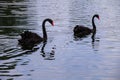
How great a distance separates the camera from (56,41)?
75.7 ft

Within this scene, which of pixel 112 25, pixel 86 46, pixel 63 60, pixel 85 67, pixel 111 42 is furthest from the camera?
pixel 112 25

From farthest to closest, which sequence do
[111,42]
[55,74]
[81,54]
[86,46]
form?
[111,42] < [86,46] < [81,54] < [55,74]

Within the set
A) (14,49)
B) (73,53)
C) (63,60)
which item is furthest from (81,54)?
(14,49)

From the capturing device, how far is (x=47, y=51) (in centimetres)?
2002

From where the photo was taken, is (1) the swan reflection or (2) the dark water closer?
(2) the dark water

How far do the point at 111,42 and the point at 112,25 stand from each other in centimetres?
860

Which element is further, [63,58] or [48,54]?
[48,54]

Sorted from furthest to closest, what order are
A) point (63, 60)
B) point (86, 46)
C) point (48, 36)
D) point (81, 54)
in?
1. point (48, 36)
2. point (86, 46)
3. point (81, 54)
4. point (63, 60)

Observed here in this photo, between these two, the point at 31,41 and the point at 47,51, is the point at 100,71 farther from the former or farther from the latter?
the point at 31,41

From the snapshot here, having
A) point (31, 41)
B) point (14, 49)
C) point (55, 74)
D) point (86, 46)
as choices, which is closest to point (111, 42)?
point (86, 46)

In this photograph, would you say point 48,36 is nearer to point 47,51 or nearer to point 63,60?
point 47,51

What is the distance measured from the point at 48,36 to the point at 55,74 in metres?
10.5

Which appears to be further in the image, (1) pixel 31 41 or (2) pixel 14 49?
(1) pixel 31 41

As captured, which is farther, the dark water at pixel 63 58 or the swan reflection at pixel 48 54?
the swan reflection at pixel 48 54
